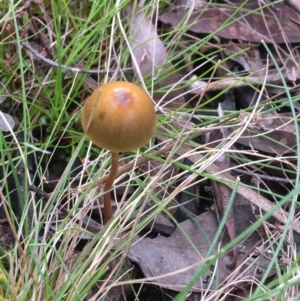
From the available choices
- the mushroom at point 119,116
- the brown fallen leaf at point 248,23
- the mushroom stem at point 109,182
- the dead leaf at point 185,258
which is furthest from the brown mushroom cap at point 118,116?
the brown fallen leaf at point 248,23

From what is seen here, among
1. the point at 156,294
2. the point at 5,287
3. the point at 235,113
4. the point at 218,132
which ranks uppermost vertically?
the point at 235,113

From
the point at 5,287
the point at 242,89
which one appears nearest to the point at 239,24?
the point at 242,89

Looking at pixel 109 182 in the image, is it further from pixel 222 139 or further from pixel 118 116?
pixel 222 139

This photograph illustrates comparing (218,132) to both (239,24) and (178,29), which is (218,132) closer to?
(178,29)

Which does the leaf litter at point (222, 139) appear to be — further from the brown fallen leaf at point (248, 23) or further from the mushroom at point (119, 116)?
the mushroom at point (119, 116)

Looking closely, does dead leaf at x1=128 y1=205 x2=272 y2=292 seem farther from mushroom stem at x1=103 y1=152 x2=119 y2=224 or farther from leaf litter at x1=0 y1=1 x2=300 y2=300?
mushroom stem at x1=103 y1=152 x2=119 y2=224

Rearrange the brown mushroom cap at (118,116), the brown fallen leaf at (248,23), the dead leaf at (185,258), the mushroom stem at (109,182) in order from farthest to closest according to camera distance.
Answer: the brown fallen leaf at (248,23), the dead leaf at (185,258), the mushroom stem at (109,182), the brown mushroom cap at (118,116)

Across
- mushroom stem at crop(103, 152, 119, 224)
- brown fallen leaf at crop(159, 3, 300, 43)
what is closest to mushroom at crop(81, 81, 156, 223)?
mushroom stem at crop(103, 152, 119, 224)

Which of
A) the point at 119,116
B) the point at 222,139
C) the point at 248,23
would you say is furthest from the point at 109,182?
the point at 248,23
